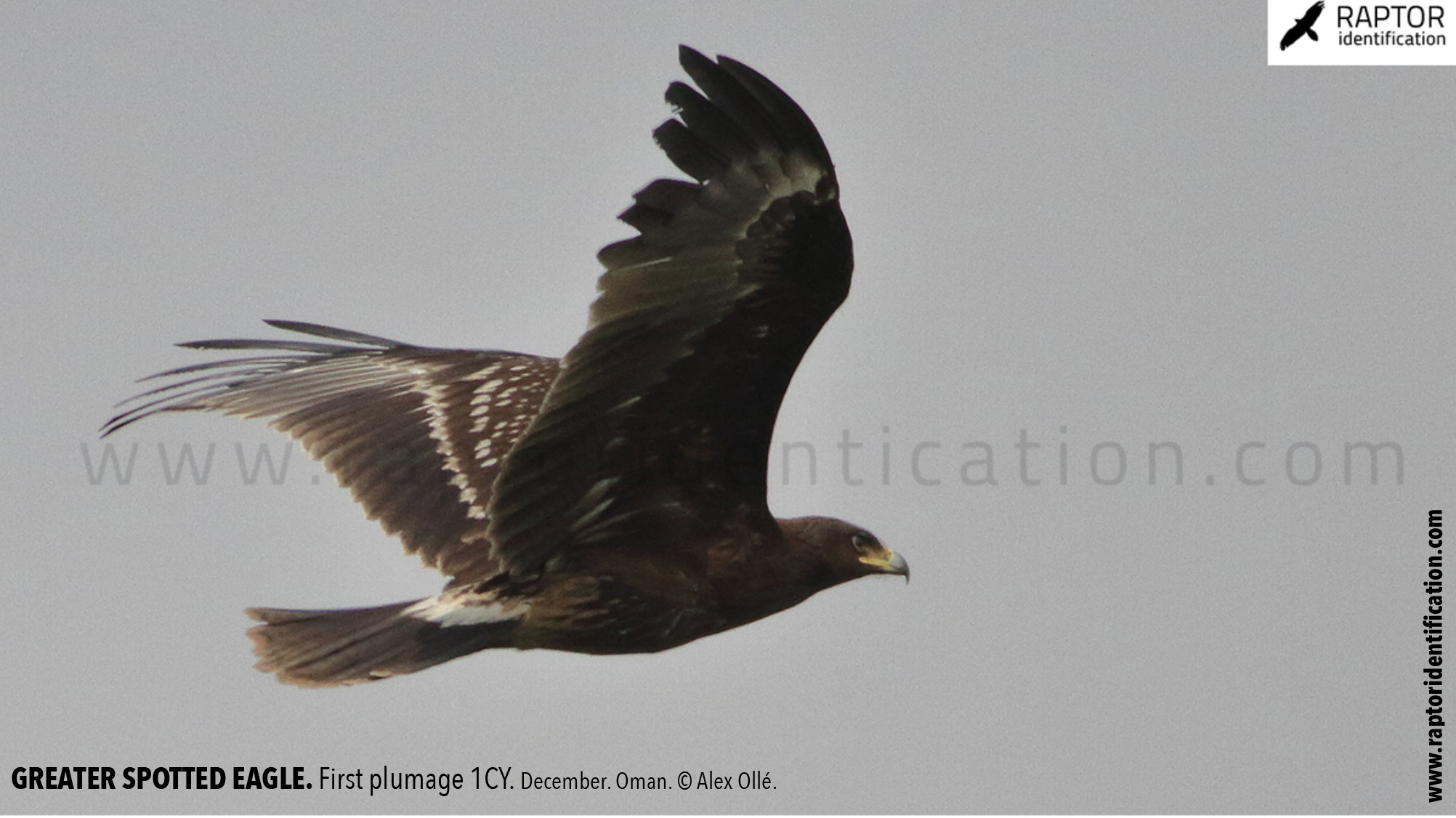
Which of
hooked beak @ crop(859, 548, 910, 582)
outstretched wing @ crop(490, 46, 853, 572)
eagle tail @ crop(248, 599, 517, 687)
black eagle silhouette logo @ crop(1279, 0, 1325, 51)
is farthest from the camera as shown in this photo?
black eagle silhouette logo @ crop(1279, 0, 1325, 51)

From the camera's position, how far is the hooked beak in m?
7.49

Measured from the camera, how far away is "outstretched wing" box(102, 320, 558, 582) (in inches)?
305

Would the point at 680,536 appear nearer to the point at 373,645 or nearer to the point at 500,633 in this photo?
the point at 500,633

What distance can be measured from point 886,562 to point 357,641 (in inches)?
79.8

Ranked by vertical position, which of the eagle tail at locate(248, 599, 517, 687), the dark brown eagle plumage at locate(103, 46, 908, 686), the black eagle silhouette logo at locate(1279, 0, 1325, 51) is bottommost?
the eagle tail at locate(248, 599, 517, 687)

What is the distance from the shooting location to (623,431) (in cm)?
670

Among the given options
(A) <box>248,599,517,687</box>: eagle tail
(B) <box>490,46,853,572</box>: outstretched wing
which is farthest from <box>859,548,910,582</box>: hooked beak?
(A) <box>248,599,517,687</box>: eagle tail

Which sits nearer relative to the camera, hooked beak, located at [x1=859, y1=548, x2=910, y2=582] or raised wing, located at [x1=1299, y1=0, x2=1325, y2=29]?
hooked beak, located at [x1=859, y1=548, x2=910, y2=582]

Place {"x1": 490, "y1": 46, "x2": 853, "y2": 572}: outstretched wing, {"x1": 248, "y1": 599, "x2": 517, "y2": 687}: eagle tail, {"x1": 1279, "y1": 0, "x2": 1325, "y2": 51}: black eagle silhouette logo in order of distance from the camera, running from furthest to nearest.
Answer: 1. {"x1": 1279, "y1": 0, "x2": 1325, "y2": 51}: black eagle silhouette logo
2. {"x1": 248, "y1": 599, "x2": 517, "y2": 687}: eagle tail
3. {"x1": 490, "y1": 46, "x2": 853, "y2": 572}: outstretched wing

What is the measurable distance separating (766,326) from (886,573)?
60.7 inches

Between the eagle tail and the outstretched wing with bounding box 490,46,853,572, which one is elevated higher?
the outstretched wing with bounding box 490,46,853,572

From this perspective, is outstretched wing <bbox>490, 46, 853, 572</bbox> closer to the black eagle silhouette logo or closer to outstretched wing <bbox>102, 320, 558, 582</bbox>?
outstretched wing <bbox>102, 320, 558, 582</bbox>

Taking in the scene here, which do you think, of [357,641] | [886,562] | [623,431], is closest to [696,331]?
[623,431]

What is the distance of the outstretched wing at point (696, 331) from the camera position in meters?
6.05
